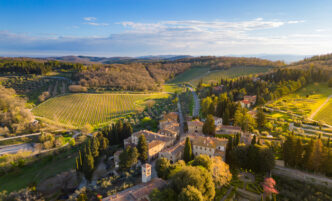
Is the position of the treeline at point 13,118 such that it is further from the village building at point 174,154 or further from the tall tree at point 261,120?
the tall tree at point 261,120

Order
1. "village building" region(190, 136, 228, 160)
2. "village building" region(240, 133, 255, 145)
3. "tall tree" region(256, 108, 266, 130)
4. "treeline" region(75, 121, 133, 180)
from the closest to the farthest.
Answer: "village building" region(190, 136, 228, 160) → "treeline" region(75, 121, 133, 180) → "village building" region(240, 133, 255, 145) → "tall tree" region(256, 108, 266, 130)

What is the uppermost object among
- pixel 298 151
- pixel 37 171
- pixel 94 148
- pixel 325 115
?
pixel 325 115

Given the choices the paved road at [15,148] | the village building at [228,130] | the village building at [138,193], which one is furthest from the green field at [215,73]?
the village building at [138,193]

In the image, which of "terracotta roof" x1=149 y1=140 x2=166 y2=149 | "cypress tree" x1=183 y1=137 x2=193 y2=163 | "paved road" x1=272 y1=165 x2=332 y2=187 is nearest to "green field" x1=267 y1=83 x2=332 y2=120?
"paved road" x1=272 y1=165 x2=332 y2=187

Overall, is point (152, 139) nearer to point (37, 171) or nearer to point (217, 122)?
point (217, 122)

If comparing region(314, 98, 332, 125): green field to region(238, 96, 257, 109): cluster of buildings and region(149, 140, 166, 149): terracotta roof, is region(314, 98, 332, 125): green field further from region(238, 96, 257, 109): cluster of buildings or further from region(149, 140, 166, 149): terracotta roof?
region(149, 140, 166, 149): terracotta roof

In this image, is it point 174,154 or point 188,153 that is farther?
point 174,154

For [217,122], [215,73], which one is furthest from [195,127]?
[215,73]

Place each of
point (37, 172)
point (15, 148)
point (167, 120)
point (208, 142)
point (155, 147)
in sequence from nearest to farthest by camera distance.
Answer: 1. point (208, 142)
2. point (155, 147)
3. point (37, 172)
4. point (15, 148)
5. point (167, 120)
